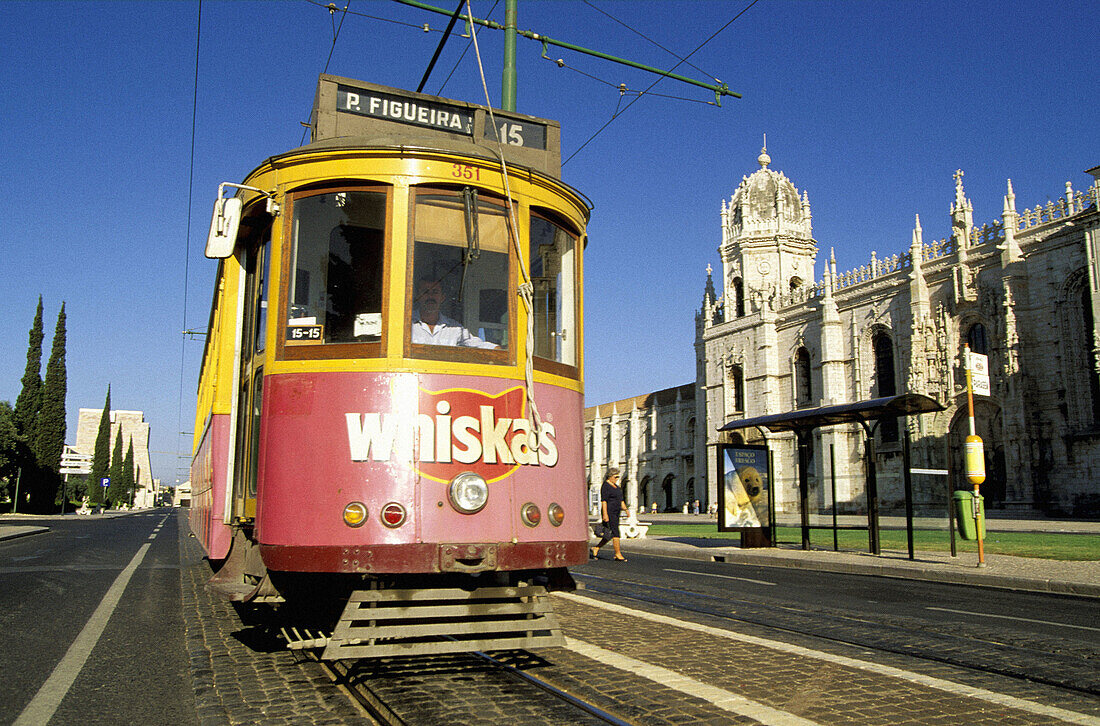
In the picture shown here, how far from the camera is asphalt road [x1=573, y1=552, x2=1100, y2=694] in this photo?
600 centimetres

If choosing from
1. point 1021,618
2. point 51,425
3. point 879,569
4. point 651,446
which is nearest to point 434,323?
point 1021,618

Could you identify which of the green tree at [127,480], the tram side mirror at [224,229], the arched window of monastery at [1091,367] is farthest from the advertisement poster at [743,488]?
the green tree at [127,480]

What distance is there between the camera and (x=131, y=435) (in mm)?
127500

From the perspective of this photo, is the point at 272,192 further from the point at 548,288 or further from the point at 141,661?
the point at 141,661

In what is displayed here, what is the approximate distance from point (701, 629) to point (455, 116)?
4.75 m

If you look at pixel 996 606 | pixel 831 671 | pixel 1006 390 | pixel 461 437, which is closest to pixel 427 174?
pixel 461 437

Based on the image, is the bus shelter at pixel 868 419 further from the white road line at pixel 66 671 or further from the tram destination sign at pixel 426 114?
the white road line at pixel 66 671

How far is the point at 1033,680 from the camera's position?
5207 mm

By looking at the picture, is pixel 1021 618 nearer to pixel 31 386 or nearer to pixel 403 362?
pixel 403 362

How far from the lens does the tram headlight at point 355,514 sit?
4.50 meters

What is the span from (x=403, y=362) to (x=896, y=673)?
3813mm

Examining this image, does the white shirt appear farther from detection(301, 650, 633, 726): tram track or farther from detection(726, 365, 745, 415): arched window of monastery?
detection(726, 365, 745, 415): arched window of monastery

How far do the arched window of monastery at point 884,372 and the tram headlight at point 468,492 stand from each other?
42.5 meters

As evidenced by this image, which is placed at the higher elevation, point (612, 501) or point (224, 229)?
point (224, 229)
